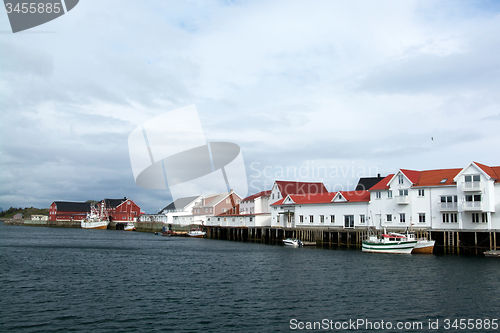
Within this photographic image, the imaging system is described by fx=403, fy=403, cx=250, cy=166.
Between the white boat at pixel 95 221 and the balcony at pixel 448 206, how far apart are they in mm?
123118

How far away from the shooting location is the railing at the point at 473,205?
153 ft

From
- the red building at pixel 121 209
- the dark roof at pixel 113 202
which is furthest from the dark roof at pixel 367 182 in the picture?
the dark roof at pixel 113 202

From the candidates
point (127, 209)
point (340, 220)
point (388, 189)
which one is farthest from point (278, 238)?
point (127, 209)

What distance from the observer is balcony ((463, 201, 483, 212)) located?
46500 millimetres

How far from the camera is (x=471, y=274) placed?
3047 cm

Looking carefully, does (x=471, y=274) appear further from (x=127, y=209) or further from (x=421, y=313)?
(x=127, y=209)

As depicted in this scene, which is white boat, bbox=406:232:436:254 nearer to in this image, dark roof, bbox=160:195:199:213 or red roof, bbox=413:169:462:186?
red roof, bbox=413:169:462:186

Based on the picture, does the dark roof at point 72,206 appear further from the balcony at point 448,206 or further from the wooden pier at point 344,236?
the balcony at point 448,206

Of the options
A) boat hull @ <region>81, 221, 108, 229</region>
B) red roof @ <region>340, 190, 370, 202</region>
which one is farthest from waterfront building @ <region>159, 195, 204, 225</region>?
red roof @ <region>340, 190, 370, 202</region>

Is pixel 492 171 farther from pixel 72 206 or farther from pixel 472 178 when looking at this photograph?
pixel 72 206

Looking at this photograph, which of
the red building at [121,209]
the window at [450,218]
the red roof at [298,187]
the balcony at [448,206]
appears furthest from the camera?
the red building at [121,209]

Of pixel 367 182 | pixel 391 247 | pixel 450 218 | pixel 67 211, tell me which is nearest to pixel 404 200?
pixel 450 218

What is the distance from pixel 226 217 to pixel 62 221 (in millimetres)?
99685

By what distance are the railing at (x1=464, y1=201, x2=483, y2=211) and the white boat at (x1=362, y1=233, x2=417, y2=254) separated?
738 cm
